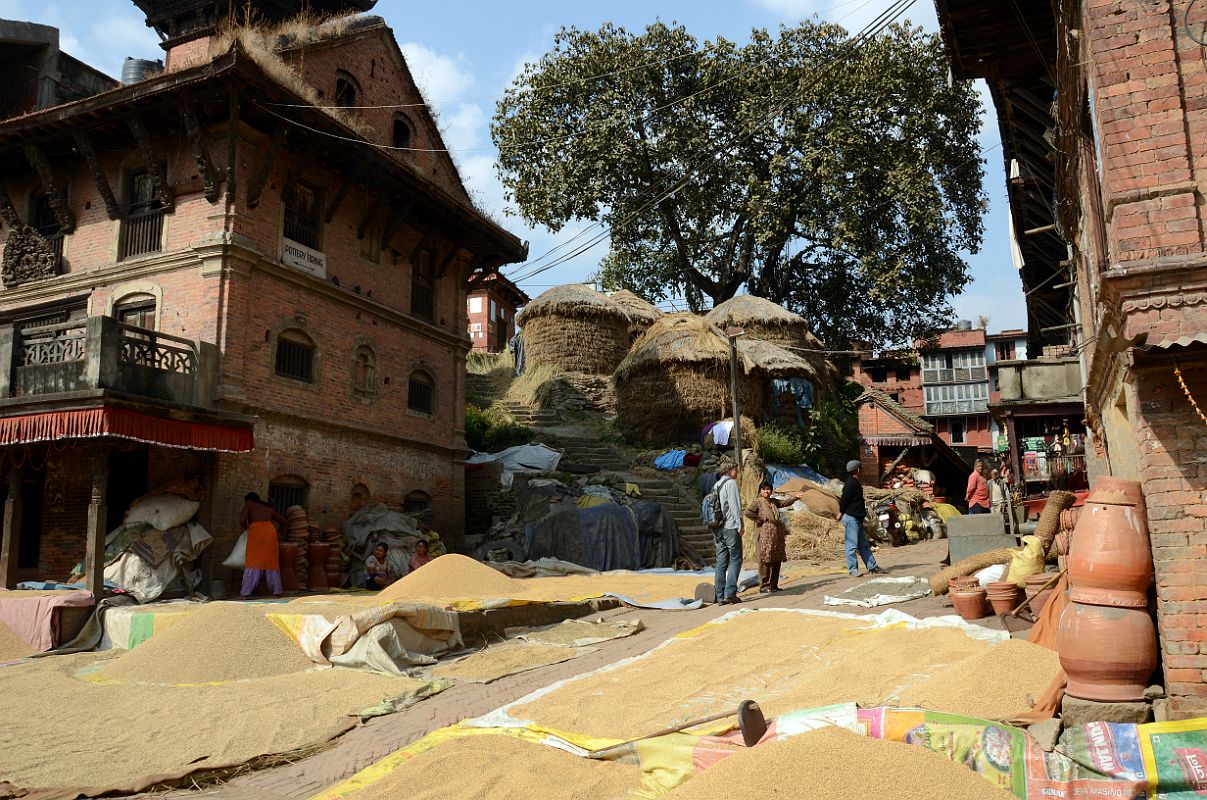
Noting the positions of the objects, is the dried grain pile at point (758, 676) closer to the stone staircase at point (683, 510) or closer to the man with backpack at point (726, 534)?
the man with backpack at point (726, 534)

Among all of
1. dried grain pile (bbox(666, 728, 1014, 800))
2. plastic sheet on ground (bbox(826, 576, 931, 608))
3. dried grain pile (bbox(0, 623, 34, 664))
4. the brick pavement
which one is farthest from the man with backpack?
dried grain pile (bbox(0, 623, 34, 664))

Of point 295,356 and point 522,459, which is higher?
point 295,356

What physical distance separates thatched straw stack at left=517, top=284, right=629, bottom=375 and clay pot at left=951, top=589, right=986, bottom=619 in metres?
20.5

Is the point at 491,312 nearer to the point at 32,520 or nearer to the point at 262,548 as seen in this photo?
the point at 32,520

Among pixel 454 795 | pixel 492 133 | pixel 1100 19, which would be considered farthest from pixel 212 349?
pixel 492 133

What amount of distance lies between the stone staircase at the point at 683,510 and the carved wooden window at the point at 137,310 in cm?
1072

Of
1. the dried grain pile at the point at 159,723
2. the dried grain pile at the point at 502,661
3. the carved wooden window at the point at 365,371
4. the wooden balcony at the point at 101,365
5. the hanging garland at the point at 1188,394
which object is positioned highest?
the carved wooden window at the point at 365,371

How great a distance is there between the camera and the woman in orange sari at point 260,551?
13.5 meters

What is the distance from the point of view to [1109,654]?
5.07m

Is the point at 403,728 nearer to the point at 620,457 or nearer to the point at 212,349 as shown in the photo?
the point at 212,349

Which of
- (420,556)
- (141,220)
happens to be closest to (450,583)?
(420,556)

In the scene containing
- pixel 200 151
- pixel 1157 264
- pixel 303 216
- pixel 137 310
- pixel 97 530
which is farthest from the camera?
pixel 303 216

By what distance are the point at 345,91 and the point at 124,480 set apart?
960 centimetres

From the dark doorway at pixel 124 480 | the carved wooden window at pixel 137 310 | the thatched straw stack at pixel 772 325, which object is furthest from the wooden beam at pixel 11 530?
the thatched straw stack at pixel 772 325
